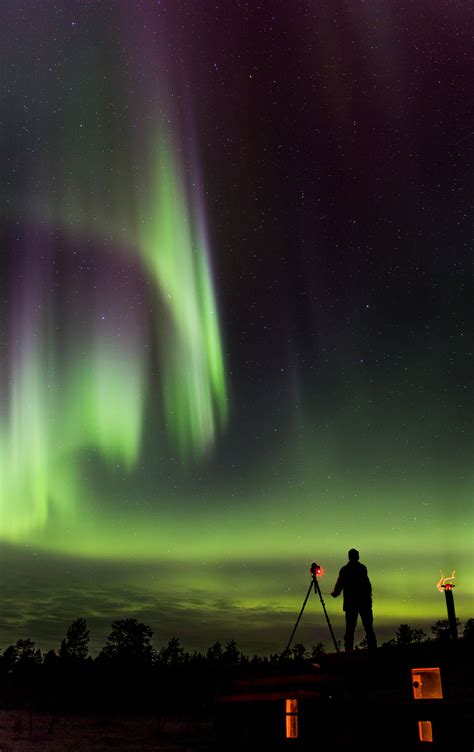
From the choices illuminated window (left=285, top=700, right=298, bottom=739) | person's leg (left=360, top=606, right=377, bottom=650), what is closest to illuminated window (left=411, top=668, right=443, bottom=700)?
person's leg (left=360, top=606, right=377, bottom=650)

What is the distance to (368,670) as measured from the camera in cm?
905

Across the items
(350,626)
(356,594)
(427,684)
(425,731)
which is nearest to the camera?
(425,731)

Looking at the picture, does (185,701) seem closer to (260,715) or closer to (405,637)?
(260,715)

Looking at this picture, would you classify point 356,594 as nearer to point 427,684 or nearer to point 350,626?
point 350,626

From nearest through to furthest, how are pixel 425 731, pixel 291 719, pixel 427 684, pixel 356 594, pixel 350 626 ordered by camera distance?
pixel 425 731 < pixel 427 684 < pixel 291 719 < pixel 350 626 < pixel 356 594

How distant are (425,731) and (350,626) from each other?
2.60 m

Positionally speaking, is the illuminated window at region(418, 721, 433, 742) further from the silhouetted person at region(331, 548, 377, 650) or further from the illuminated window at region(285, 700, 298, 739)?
the silhouetted person at region(331, 548, 377, 650)

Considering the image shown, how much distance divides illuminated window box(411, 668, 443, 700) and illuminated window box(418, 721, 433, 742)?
317mm

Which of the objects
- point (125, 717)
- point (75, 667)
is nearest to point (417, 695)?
point (125, 717)

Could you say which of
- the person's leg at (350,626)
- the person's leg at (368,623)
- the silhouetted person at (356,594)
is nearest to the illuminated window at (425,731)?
the person's leg at (368,623)

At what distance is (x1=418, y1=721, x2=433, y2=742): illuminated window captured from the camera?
804 cm

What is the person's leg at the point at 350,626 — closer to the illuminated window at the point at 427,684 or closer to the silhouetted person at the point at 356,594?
the silhouetted person at the point at 356,594

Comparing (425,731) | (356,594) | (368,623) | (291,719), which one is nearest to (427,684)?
(425,731)

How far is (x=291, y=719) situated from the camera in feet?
32.7
